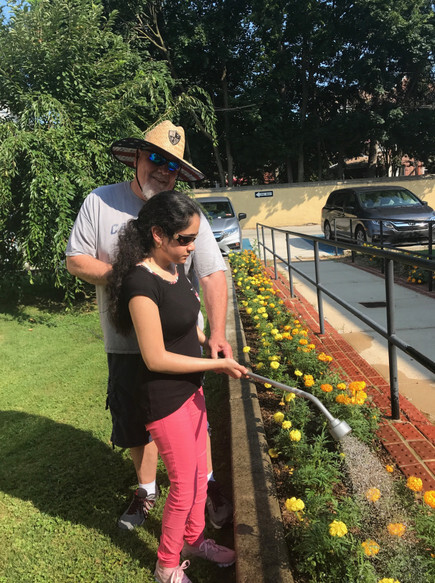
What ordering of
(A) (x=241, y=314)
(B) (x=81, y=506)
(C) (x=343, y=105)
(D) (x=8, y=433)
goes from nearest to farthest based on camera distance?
1. (B) (x=81, y=506)
2. (D) (x=8, y=433)
3. (A) (x=241, y=314)
4. (C) (x=343, y=105)

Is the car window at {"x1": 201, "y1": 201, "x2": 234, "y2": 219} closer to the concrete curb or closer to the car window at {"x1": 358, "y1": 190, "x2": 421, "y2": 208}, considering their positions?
the car window at {"x1": 358, "y1": 190, "x2": 421, "y2": 208}

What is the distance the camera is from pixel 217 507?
7.02ft

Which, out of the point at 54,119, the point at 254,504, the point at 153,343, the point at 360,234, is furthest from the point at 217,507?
the point at 360,234

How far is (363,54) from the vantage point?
2291cm

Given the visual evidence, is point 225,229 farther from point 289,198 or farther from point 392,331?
point 289,198

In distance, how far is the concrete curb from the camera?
161 cm

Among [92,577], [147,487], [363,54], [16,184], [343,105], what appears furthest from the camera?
[343,105]

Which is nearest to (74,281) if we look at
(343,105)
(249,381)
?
(249,381)

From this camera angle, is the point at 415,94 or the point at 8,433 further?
the point at 415,94

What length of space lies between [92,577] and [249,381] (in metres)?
1.65

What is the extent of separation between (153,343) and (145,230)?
17.0 inches

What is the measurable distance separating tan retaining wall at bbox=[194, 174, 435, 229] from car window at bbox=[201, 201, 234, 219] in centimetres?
1094

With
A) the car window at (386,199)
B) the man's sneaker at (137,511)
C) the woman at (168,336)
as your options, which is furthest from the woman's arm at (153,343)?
the car window at (386,199)

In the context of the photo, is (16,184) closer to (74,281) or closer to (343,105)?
(74,281)
